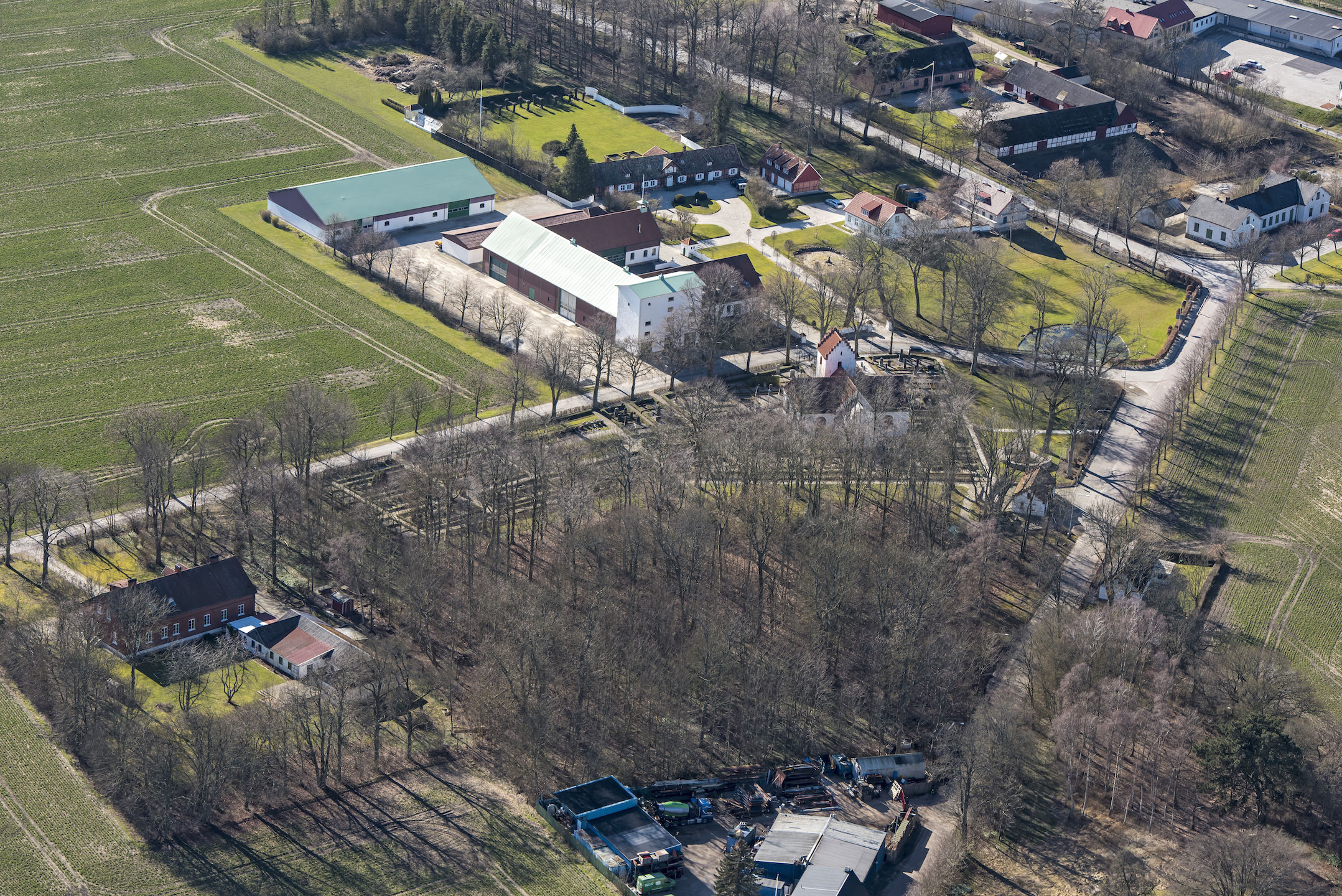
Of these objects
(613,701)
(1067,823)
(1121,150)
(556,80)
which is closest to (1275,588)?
(1067,823)

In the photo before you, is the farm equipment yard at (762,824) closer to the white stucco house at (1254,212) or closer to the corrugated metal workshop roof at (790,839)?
the corrugated metal workshop roof at (790,839)

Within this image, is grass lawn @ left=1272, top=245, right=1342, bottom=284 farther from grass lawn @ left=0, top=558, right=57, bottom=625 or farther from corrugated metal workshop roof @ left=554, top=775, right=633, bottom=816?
→ grass lawn @ left=0, top=558, right=57, bottom=625

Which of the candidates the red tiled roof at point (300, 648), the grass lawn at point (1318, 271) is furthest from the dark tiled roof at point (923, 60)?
the red tiled roof at point (300, 648)

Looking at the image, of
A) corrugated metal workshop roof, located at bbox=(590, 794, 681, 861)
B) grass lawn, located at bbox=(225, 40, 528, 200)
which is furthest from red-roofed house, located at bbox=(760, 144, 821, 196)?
corrugated metal workshop roof, located at bbox=(590, 794, 681, 861)

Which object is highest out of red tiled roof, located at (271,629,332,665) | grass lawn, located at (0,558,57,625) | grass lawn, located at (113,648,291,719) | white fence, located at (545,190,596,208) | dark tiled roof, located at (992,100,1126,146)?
dark tiled roof, located at (992,100,1126,146)

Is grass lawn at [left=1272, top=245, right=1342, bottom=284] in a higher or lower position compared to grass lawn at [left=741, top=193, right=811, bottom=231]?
higher

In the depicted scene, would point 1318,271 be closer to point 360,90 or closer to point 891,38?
point 891,38

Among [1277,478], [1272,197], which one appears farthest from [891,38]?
[1277,478]
